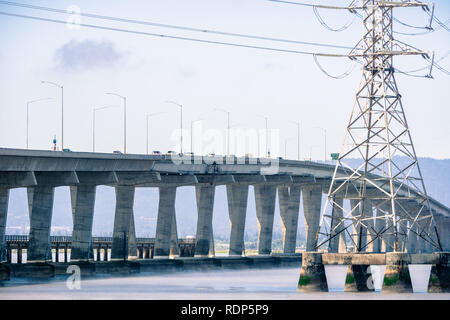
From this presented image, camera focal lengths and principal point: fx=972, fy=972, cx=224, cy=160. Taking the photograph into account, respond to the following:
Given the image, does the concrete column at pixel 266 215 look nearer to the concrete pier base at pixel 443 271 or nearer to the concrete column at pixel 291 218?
the concrete column at pixel 291 218

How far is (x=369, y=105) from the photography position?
80562 mm

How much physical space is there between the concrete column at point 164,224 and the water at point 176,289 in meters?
18.1

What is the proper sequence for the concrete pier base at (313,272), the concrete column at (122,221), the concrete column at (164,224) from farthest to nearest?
1. the concrete column at (164,224)
2. the concrete column at (122,221)
3. the concrete pier base at (313,272)

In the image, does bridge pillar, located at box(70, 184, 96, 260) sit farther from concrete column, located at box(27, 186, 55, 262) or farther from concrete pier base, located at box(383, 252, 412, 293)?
concrete pier base, located at box(383, 252, 412, 293)

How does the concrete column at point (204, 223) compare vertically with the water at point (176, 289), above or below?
above

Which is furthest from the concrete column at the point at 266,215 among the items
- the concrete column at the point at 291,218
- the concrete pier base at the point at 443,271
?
the concrete pier base at the point at 443,271

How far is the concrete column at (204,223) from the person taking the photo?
486ft

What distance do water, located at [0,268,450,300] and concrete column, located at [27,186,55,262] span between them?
234 inches

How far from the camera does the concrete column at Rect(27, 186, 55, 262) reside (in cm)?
11225

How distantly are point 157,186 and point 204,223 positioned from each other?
942 centimetres

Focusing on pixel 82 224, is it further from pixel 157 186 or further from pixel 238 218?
pixel 238 218

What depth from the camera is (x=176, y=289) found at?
9469 cm

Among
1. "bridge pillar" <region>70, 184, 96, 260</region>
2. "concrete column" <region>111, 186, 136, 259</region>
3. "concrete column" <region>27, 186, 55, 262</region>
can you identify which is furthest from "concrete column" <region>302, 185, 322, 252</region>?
"concrete column" <region>27, 186, 55, 262</region>
